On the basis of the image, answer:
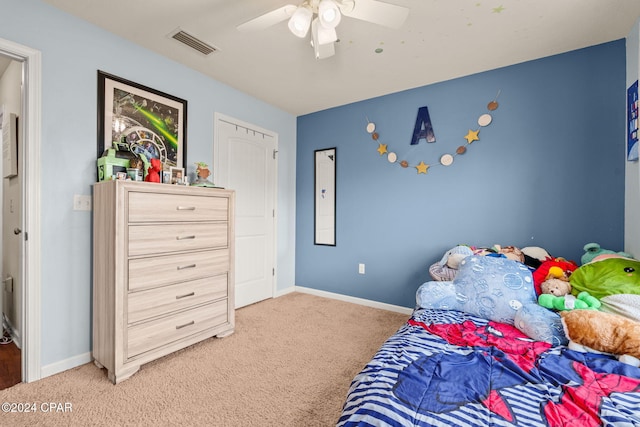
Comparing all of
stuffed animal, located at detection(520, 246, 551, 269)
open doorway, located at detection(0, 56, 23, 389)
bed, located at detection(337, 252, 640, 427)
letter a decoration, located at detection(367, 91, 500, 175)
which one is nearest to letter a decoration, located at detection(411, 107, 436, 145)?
letter a decoration, located at detection(367, 91, 500, 175)

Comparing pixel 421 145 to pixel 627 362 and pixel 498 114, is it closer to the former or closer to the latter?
pixel 498 114

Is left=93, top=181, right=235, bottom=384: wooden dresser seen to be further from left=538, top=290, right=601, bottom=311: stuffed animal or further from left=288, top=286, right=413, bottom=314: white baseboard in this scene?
left=538, top=290, right=601, bottom=311: stuffed animal

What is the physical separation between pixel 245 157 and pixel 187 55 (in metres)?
1.10

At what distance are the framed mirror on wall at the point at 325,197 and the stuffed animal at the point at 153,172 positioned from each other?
1967 millimetres

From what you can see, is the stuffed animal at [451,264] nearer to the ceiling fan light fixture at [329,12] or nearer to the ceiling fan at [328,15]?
the ceiling fan at [328,15]

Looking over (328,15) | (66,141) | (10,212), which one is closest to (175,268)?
(66,141)

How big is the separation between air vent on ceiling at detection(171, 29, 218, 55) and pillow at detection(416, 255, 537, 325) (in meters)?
2.47

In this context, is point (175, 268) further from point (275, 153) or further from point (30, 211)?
point (275, 153)

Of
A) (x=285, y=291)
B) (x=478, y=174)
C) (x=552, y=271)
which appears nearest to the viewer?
(x=552, y=271)

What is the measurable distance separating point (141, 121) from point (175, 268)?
122 cm

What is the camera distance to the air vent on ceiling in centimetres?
217

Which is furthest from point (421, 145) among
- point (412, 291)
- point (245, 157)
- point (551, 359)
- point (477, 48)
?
point (551, 359)

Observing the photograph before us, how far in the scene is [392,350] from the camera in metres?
1.31

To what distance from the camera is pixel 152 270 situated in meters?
1.99
